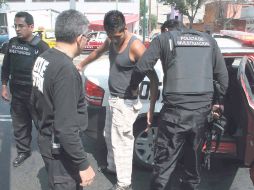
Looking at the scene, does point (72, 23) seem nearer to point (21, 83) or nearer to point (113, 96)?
point (113, 96)

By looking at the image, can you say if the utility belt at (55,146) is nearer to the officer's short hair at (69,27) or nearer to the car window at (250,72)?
the officer's short hair at (69,27)

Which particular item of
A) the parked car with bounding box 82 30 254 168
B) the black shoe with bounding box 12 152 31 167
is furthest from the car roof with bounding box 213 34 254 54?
the black shoe with bounding box 12 152 31 167

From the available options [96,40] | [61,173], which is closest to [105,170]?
[61,173]

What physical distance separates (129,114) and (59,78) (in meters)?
1.61

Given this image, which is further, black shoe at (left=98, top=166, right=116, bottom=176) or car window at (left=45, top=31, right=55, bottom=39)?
car window at (left=45, top=31, right=55, bottom=39)

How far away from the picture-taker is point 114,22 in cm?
338

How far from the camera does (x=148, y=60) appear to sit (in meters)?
3.10

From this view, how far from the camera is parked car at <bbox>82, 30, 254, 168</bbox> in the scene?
11.9ft

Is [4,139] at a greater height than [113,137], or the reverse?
[113,137]

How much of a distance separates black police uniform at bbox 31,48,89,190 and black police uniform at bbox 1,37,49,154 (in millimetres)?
1896

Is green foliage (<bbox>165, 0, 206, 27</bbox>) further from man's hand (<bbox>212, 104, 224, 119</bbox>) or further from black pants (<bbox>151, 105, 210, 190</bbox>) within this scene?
black pants (<bbox>151, 105, 210, 190</bbox>)

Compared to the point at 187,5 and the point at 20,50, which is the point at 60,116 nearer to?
the point at 20,50

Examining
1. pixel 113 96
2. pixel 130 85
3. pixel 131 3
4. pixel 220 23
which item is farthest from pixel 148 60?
pixel 131 3

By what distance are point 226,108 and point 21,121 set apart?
2314 mm
